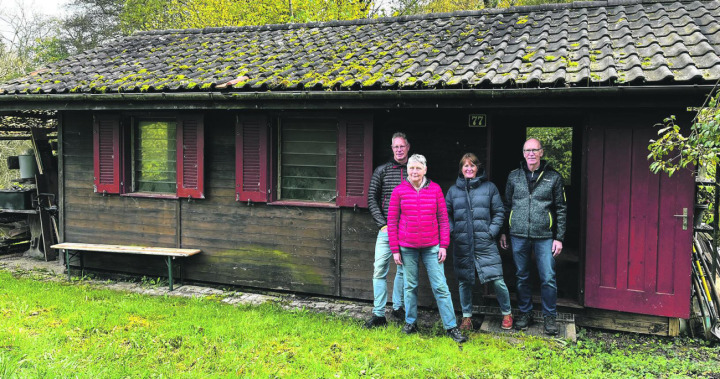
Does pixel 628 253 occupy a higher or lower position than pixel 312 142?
lower

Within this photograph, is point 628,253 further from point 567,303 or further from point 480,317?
point 480,317

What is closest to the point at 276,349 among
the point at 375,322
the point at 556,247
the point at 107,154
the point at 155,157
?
the point at 375,322

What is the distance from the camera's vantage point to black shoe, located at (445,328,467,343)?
5.24 meters

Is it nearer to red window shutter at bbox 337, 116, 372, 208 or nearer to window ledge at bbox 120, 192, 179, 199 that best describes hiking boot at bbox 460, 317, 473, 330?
red window shutter at bbox 337, 116, 372, 208

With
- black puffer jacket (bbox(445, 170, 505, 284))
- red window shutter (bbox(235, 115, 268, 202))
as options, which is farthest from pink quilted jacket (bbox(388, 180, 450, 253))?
red window shutter (bbox(235, 115, 268, 202))

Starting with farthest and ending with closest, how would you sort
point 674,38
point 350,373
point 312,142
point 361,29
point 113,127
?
point 361,29 < point 113,127 < point 312,142 < point 674,38 < point 350,373

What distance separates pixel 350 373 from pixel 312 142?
3.41 m

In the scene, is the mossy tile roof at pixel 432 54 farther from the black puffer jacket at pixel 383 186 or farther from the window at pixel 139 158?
the black puffer jacket at pixel 383 186

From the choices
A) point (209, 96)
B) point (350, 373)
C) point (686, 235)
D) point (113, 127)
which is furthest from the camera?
point (113, 127)

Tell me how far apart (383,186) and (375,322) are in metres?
1.52

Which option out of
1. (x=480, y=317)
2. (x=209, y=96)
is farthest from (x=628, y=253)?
(x=209, y=96)

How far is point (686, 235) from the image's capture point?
541cm

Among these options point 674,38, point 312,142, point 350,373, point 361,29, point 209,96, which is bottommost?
point 350,373

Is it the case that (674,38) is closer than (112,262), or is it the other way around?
(674,38)
